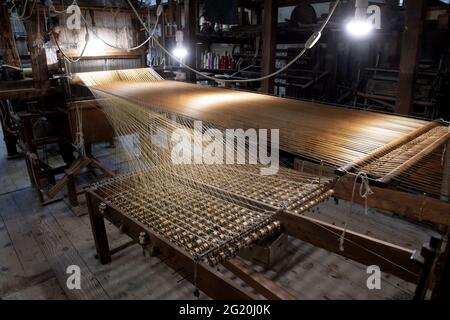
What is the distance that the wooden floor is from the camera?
8.74 ft

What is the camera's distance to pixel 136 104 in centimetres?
286

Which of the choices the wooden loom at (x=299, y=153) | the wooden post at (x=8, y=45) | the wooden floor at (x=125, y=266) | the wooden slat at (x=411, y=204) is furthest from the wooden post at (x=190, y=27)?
the wooden slat at (x=411, y=204)

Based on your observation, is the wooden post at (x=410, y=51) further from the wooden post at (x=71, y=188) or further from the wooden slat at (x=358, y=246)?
the wooden post at (x=71, y=188)

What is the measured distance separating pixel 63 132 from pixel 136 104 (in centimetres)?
210

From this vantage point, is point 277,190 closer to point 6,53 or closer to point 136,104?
point 136,104

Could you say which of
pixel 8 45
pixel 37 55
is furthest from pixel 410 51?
pixel 8 45

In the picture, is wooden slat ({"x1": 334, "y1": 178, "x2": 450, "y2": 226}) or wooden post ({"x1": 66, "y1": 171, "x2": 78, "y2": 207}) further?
wooden post ({"x1": 66, "y1": 171, "x2": 78, "y2": 207})

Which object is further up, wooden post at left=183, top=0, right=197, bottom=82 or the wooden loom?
wooden post at left=183, top=0, right=197, bottom=82

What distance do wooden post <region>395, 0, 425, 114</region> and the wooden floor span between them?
140 centimetres

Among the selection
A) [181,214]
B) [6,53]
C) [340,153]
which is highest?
[6,53]

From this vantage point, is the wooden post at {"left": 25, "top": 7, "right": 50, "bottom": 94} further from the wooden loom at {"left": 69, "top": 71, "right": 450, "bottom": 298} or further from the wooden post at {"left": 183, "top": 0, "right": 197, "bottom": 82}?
the wooden post at {"left": 183, "top": 0, "right": 197, "bottom": 82}

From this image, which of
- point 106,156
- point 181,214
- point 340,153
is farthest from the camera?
point 106,156

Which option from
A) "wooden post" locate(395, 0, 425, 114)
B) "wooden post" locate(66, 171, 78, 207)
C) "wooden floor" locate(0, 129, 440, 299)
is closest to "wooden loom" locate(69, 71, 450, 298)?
"wooden floor" locate(0, 129, 440, 299)
